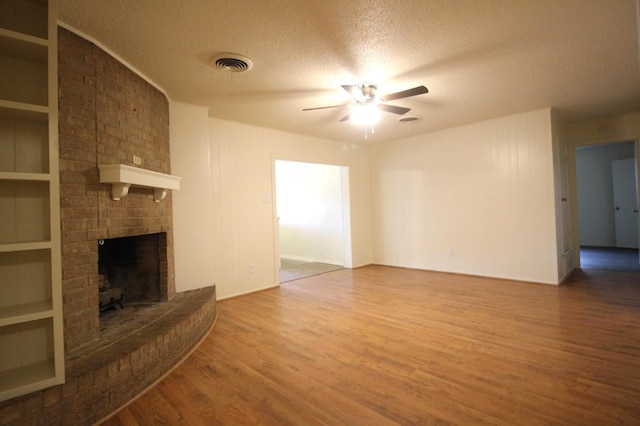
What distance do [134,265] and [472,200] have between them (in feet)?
15.3

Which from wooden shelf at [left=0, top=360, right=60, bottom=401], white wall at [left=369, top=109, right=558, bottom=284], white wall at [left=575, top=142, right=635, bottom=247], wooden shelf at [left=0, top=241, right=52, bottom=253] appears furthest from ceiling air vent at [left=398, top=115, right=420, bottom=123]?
white wall at [left=575, top=142, right=635, bottom=247]

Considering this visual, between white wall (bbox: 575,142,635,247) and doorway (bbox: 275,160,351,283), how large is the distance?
242 inches

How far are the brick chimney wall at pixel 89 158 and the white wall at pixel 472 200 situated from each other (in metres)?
4.28

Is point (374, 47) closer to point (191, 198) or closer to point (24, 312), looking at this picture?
point (191, 198)

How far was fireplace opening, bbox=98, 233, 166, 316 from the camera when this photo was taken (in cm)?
295

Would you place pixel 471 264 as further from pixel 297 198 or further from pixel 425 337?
pixel 297 198

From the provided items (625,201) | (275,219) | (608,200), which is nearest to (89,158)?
(275,219)

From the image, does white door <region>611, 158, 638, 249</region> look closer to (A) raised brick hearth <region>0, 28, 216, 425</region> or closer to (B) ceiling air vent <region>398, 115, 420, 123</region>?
(B) ceiling air vent <region>398, 115, 420, 123</region>

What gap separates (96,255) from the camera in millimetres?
2084

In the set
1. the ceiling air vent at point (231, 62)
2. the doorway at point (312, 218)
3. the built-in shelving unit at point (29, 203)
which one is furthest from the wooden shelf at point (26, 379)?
the doorway at point (312, 218)

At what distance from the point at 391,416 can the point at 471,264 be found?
12.3ft

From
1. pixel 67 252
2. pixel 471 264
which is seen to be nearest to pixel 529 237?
pixel 471 264

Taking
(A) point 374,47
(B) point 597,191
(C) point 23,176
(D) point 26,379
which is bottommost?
(D) point 26,379

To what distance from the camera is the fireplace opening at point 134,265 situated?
2.95m
